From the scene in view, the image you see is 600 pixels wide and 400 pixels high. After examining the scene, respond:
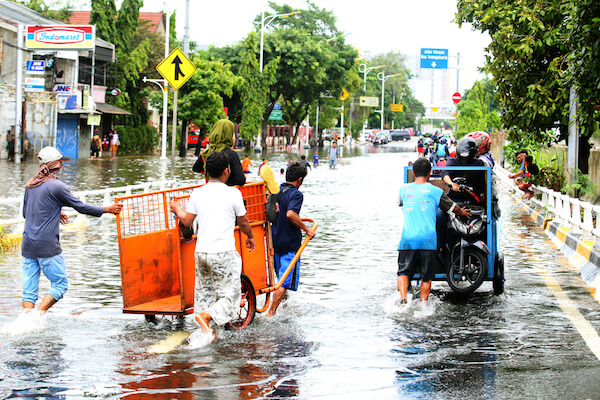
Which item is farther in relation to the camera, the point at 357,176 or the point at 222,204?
the point at 357,176

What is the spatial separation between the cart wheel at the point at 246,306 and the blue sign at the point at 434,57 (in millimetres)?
61655

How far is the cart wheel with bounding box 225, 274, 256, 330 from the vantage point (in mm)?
7582

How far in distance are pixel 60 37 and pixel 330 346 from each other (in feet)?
113

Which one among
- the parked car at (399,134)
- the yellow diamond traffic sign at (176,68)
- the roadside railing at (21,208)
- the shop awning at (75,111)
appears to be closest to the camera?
the roadside railing at (21,208)

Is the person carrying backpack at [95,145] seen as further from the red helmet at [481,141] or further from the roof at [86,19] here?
the red helmet at [481,141]

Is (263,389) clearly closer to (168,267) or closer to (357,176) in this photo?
(168,267)

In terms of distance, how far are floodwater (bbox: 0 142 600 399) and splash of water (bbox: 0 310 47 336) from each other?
0.10ft

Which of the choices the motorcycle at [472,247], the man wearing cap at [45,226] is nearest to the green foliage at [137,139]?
the motorcycle at [472,247]

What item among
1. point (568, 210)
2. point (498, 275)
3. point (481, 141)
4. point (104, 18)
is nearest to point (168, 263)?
point (498, 275)

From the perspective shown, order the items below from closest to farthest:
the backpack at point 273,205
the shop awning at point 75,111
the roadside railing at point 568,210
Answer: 1. the backpack at point 273,205
2. the roadside railing at point 568,210
3. the shop awning at point 75,111

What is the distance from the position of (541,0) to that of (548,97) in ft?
6.56

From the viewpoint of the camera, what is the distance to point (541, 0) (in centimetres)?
1667

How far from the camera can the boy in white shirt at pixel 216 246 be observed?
6.95 meters

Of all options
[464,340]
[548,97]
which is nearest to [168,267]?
[464,340]
